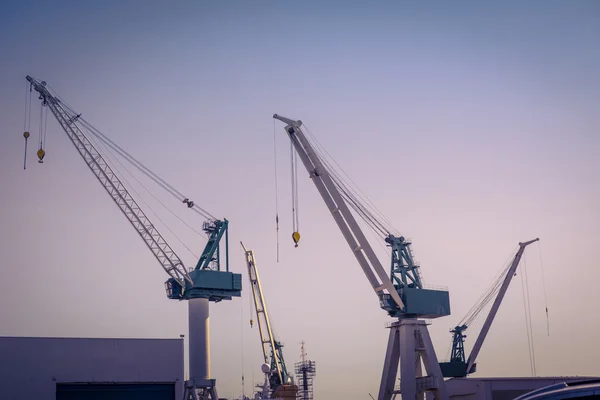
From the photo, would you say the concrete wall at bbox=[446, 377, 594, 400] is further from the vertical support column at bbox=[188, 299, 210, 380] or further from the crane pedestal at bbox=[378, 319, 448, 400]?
the vertical support column at bbox=[188, 299, 210, 380]

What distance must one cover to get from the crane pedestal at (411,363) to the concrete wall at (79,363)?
1070 inches

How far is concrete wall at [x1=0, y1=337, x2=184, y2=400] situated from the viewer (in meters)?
65.5

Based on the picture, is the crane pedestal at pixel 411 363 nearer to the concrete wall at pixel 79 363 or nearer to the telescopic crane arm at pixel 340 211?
the telescopic crane arm at pixel 340 211

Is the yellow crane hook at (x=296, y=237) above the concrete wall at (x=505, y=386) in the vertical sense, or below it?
above

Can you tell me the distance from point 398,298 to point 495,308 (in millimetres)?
42160

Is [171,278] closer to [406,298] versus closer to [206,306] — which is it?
[206,306]

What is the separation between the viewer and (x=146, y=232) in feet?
313

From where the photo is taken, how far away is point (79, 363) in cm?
6819

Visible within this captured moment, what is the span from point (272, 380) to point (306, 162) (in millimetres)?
49722

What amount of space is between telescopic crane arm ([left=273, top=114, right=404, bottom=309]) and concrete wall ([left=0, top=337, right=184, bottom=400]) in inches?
1002

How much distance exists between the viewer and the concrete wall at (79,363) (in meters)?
65.5

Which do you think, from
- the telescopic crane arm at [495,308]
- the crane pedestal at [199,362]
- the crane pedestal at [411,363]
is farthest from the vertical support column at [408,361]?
the telescopic crane arm at [495,308]

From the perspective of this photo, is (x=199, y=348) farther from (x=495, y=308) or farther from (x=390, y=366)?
(x=495, y=308)

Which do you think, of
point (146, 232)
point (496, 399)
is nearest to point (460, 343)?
point (496, 399)
